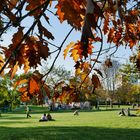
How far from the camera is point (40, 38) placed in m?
2.28

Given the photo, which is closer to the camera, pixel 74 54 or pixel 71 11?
pixel 71 11

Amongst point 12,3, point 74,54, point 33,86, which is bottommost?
point 33,86

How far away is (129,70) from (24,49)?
32.3 m

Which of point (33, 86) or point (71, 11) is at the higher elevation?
point (71, 11)

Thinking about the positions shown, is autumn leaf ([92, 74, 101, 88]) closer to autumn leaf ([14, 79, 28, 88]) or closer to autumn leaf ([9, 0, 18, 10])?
autumn leaf ([14, 79, 28, 88])

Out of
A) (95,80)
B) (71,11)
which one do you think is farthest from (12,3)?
(95,80)

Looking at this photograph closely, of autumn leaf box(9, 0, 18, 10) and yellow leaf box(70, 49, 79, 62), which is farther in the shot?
yellow leaf box(70, 49, 79, 62)

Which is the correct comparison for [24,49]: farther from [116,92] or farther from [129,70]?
[116,92]

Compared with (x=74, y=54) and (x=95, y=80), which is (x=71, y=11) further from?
(x=95, y=80)

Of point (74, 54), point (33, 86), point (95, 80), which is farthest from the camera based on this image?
point (95, 80)

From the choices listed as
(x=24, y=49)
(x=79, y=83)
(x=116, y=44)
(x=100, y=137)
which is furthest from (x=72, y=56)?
(x=100, y=137)

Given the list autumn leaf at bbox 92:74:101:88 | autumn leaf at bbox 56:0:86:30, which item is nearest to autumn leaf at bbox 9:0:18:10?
autumn leaf at bbox 56:0:86:30

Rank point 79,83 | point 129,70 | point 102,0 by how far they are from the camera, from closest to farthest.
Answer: point 102,0, point 79,83, point 129,70

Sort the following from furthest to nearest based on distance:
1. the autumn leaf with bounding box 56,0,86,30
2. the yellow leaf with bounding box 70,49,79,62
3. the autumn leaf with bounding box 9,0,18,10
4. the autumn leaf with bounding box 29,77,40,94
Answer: the yellow leaf with bounding box 70,49,79,62 < the autumn leaf with bounding box 29,77,40,94 < the autumn leaf with bounding box 9,0,18,10 < the autumn leaf with bounding box 56,0,86,30
